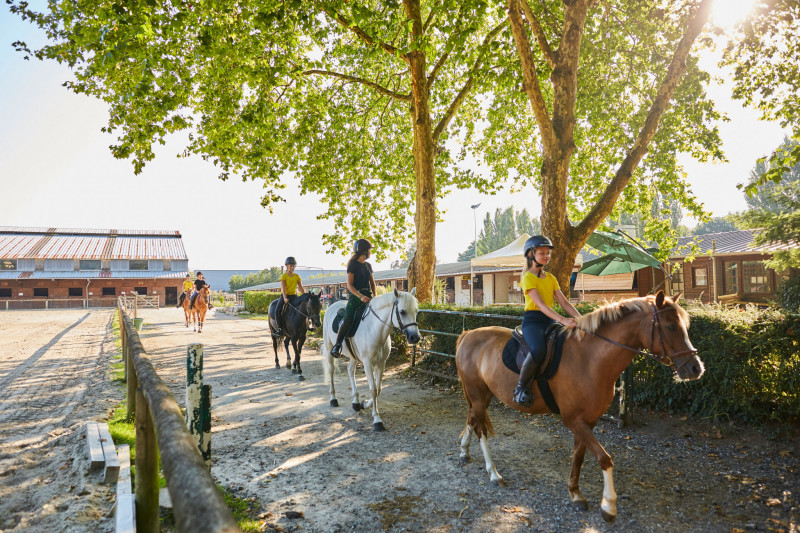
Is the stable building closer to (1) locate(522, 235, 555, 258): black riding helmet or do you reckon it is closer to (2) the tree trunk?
(2) the tree trunk

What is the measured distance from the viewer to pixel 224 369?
1104cm

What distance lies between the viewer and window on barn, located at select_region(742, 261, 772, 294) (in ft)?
64.0

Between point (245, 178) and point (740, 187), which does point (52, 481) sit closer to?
point (740, 187)

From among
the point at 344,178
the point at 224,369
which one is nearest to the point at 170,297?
the point at 344,178

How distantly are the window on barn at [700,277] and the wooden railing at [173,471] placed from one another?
25467 mm

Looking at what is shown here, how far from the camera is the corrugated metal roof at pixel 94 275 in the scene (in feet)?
146

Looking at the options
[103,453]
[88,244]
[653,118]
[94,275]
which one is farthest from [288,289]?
[88,244]

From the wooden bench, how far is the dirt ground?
0.50ft

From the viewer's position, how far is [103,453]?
14.4ft

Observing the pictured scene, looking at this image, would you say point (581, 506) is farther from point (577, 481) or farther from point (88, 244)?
point (88, 244)

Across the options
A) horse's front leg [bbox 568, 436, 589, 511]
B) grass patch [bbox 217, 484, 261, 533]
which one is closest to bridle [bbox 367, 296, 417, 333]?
horse's front leg [bbox 568, 436, 589, 511]

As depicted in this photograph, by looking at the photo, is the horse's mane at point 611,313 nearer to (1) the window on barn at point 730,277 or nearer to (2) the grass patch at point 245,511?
(2) the grass patch at point 245,511

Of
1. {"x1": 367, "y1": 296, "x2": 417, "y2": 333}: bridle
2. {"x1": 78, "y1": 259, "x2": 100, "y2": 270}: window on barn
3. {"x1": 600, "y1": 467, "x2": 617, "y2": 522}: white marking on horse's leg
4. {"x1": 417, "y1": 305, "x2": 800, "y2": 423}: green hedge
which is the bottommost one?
{"x1": 600, "y1": 467, "x2": 617, "y2": 522}: white marking on horse's leg

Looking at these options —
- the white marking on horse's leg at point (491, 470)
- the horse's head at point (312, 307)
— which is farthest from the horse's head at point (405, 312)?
the horse's head at point (312, 307)
